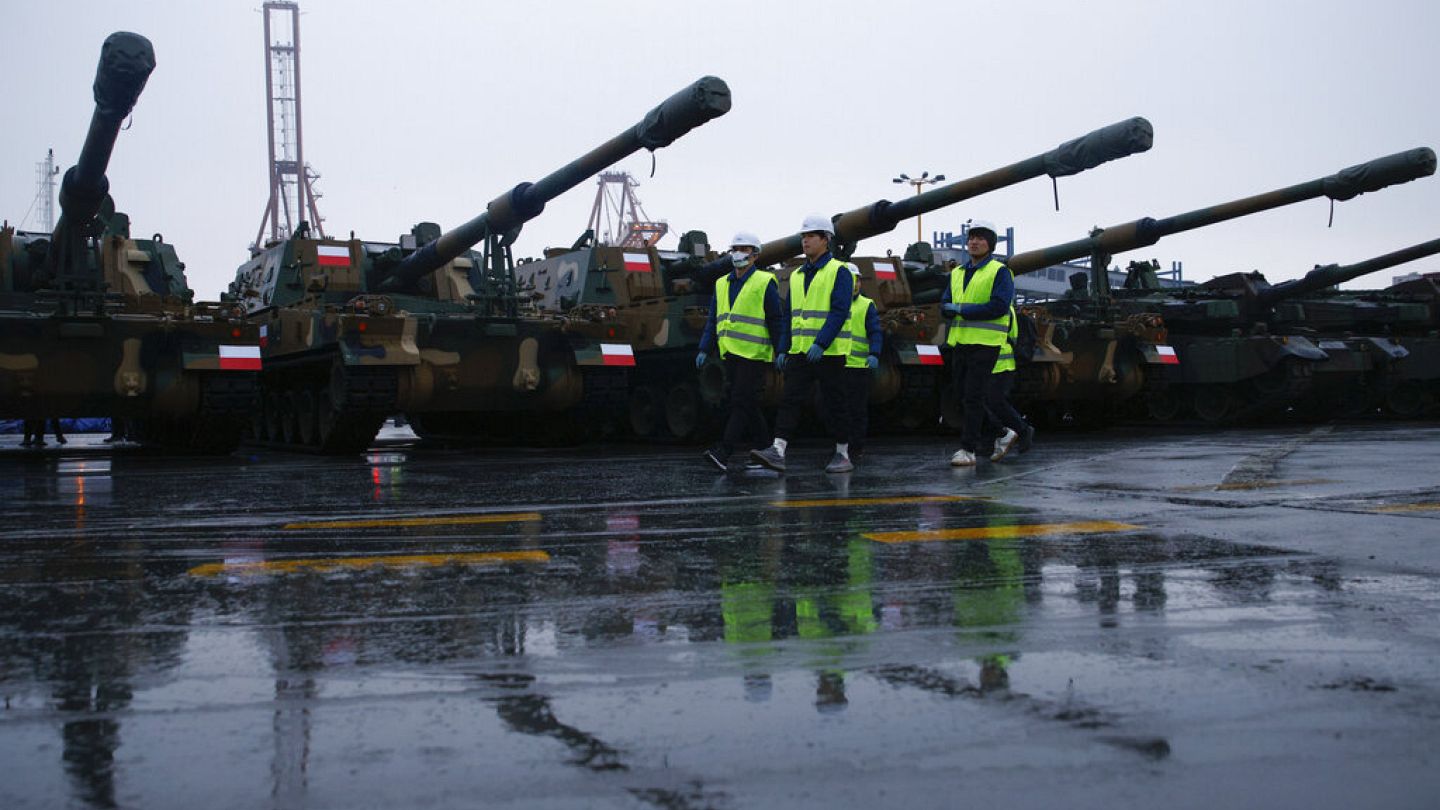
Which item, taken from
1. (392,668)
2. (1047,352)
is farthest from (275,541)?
(1047,352)

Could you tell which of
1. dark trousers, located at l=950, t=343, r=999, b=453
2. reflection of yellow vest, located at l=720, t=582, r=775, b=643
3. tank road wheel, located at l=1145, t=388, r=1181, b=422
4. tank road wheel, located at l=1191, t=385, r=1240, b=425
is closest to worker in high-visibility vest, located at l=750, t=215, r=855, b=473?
dark trousers, located at l=950, t=343, r=999, b=453

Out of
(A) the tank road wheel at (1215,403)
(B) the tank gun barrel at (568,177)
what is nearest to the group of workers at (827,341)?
(B) the tank gun barrel at (568,177)

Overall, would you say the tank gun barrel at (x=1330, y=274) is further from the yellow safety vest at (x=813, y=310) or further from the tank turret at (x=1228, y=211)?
the yellow safety vest at (x=813, y=310)

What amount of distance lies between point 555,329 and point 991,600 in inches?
424

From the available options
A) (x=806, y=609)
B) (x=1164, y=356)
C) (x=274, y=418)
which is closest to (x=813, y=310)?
(x=806, y=609)

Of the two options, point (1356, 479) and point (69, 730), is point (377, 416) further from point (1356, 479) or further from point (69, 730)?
point (69, 730)

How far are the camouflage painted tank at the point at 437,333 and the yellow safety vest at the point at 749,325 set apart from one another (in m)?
1.94

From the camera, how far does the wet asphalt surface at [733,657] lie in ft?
7.96

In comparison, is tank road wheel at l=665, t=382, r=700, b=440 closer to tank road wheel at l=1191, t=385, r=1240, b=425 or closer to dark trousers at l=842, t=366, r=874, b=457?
dark trousers at l=842, t=366, r=874, b=457

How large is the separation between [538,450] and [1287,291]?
1294 centimetres

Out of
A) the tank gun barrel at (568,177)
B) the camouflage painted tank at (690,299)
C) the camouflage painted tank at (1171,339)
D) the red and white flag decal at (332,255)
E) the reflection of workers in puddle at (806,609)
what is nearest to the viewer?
the reflection of workers in puddle at (806,609)

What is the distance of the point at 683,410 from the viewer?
16953mm

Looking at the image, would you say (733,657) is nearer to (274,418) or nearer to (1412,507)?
(1412,507)

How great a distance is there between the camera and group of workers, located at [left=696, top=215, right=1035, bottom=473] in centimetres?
986
